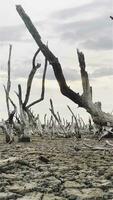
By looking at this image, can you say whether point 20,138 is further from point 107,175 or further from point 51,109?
point 107,175

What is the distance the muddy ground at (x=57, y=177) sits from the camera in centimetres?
718

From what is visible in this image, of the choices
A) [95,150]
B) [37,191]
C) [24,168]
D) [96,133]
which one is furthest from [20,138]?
[37,191]

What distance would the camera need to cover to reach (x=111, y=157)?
1081 centimetres

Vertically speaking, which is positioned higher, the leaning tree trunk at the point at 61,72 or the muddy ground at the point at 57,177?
the leaning tree trunk at the point at 61,72

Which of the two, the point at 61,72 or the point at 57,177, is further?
the point at 61,72

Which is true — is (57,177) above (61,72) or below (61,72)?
below

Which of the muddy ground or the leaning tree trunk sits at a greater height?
the leaning tree trunk

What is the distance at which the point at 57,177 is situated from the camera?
8.22 m

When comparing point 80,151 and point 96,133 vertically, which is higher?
point 96,133

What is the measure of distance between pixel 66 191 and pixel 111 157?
3.59m

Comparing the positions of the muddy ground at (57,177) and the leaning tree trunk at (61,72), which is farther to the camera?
the leaning tree trunk at (61,72)

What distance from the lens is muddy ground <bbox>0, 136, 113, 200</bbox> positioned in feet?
23.6

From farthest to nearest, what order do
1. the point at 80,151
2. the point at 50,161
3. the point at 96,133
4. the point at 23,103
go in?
1. the point at 96,133
2. the point at 23,103
3. the point at 80,151
4. the point at 50,161

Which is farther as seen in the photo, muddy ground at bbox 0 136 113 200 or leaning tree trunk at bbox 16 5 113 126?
leaning tree trunk at bbox 16 5 113 126
